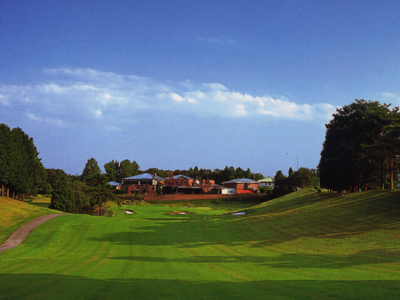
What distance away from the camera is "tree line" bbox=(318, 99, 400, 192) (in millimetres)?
Result: 41156

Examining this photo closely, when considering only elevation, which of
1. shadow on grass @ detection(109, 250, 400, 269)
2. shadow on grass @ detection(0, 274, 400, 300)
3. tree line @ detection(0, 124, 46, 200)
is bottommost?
shadow on grass @ detection(109, 250, 400, 269)

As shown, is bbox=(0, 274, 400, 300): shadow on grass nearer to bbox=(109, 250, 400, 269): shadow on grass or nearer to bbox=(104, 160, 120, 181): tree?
bbox=(109, 250, 400, 269): shadow on grass

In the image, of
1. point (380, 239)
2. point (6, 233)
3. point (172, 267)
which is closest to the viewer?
point (172, 267)

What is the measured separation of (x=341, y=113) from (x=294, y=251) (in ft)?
131

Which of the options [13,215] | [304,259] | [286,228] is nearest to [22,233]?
[13,215]

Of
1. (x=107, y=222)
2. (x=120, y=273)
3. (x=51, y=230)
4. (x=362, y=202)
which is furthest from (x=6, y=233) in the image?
→ (x=362, y=202)

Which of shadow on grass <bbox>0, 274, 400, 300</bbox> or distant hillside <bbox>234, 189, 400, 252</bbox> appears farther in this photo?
distant hillside <bbox>234, 189, 400, 252</bbox>

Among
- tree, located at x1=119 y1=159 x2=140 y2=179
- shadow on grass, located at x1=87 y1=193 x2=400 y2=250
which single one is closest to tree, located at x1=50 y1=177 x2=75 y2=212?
shadow on grass, located at x1=87 y1=193 x2=400 y2=250

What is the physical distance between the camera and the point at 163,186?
361 feet

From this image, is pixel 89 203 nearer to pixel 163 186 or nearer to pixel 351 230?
pixel 351 230

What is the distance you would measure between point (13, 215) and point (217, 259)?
75.4 feet

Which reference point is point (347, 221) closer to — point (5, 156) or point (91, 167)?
point (5, 156)

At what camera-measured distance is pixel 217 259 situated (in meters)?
18.6

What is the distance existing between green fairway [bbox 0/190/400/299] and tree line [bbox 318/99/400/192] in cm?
739
